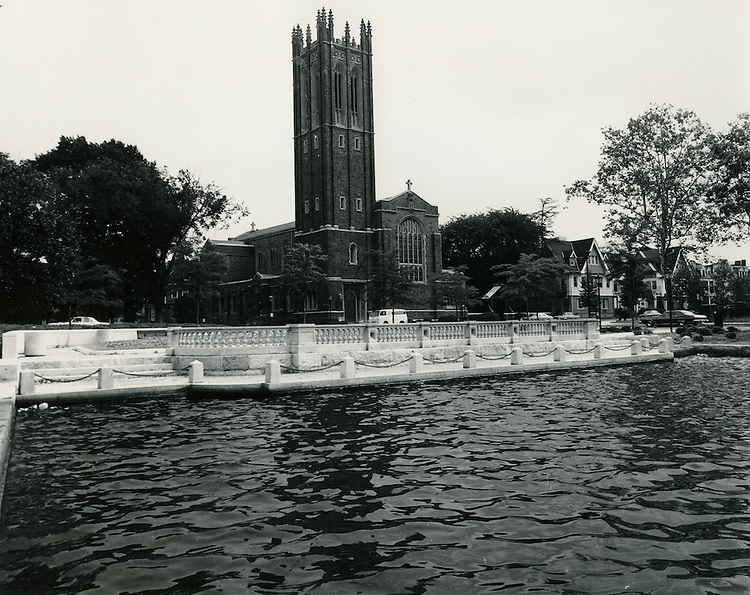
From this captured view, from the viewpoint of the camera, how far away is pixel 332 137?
205ft

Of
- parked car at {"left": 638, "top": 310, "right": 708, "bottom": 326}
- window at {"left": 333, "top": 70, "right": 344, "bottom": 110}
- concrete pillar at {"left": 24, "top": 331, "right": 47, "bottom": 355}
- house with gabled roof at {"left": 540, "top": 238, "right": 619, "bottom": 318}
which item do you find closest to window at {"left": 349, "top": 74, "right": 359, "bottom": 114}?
window at {"left": 333, "top": 70, "right": 344, "bottom": 110}

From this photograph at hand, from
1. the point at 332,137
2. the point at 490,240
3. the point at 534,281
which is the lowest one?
the point at 534,281

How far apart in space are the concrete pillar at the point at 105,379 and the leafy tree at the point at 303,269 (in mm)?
36395

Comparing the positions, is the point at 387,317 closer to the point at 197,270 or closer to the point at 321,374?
the point at 197,270

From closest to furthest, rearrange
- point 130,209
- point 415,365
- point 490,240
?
1. point 415,365
2. point 130,209
3. point 490,240

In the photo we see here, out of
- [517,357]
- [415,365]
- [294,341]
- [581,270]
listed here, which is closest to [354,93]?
[581,270]

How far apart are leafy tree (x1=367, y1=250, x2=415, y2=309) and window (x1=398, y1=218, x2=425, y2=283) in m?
6.33

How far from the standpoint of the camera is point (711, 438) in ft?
36.3

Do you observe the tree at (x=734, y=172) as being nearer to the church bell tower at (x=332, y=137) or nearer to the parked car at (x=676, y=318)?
the parked car at (x=676, y=318)

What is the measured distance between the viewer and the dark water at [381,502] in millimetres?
5512

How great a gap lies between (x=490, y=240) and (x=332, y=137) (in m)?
24.2

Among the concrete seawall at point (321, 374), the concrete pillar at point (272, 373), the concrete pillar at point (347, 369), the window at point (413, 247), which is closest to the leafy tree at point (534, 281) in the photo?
the window at point (413, 247)

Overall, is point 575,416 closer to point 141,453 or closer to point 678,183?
point 141,453

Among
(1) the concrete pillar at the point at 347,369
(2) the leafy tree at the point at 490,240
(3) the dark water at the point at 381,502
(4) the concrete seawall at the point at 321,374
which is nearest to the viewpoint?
(3) the dark water at the point at 381,502
